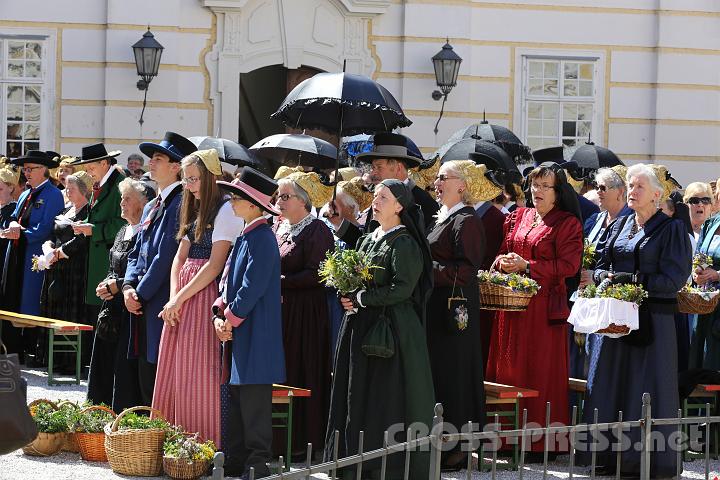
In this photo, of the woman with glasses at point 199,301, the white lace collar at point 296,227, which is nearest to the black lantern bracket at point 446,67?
the white lace collar at point 296,227

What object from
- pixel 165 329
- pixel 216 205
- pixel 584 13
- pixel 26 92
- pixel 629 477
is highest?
pixel 584 13

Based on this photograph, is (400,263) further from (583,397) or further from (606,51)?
(606,51)

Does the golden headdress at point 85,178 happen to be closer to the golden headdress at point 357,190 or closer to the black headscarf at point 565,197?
the golden headdress at point 357,190

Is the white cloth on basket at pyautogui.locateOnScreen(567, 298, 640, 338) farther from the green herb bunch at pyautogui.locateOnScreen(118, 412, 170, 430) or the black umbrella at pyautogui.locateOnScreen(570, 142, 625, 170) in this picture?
the black umbrella at pyautogui.locateOnScreen(570, 142, 625, 170)

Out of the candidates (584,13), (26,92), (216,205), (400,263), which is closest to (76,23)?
(26,92)

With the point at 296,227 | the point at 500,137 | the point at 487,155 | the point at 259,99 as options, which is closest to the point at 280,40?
the point at 259,99

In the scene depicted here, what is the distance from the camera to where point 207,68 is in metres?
16.9

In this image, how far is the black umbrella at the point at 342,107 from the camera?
405 inches

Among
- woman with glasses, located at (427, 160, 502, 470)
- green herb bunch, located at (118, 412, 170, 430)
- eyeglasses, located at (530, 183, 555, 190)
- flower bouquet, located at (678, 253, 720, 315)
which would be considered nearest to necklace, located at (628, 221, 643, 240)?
eyeglasses, located at (530, 183, 555, 190)

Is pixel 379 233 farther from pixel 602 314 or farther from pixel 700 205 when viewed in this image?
pixel 700 205

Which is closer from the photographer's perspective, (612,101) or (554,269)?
(554,269)

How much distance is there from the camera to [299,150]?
1210 cm

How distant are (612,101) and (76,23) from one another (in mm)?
6918

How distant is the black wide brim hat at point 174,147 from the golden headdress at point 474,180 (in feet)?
5.87
